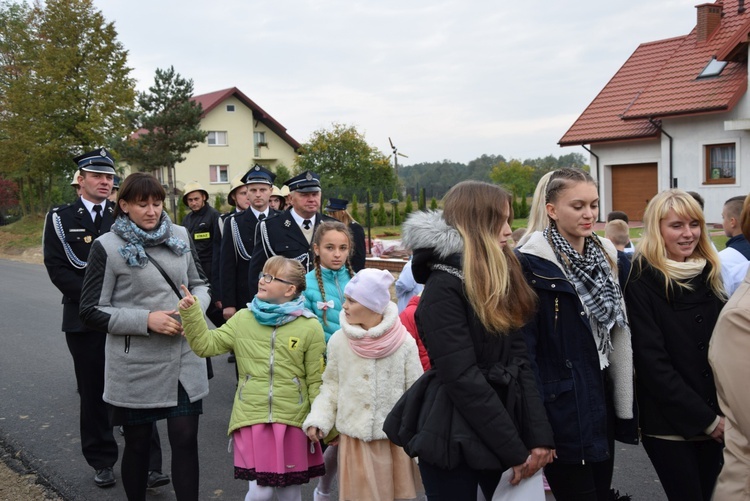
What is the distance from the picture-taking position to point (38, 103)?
3509 centimetres

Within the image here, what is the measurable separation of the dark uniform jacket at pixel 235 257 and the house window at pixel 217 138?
173 feet

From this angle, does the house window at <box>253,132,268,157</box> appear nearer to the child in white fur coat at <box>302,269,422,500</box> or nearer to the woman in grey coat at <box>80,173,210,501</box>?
the woman in grey coat at <box>80,173,210,501</box>

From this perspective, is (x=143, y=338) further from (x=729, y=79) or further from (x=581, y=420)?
(x=729, y=79)

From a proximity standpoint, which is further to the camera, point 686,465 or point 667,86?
point 667,86

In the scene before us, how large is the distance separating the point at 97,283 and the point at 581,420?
269 cm

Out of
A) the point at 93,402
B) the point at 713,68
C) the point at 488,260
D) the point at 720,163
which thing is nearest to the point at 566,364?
the point at 488,260

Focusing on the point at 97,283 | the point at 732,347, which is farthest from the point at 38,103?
the point at 732,347

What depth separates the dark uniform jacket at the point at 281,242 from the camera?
19.6 feet

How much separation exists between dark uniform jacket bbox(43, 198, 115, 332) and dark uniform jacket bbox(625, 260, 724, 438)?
364 centimetres

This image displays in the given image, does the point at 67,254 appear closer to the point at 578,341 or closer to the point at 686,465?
the point at 578,341

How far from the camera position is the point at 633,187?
26.5m

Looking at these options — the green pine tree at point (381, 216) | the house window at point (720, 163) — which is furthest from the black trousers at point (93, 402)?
the green pine tree at point (381, 216)

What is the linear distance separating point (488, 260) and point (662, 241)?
1.26 metres

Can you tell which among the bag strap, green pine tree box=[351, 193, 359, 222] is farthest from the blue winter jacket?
green pine tree box=[351, 193, 359, 222]
